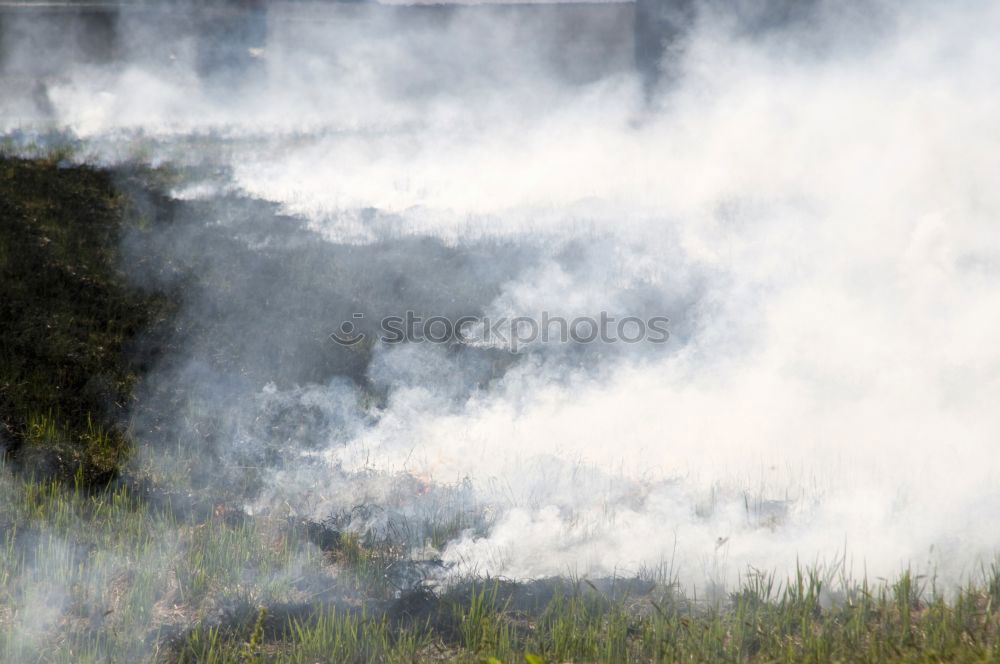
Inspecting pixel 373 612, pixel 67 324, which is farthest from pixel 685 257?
pixel 67 324

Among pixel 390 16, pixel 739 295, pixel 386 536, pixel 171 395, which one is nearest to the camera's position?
pixel 386 536

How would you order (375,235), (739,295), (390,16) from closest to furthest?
(739,295) → (375,235) → (390,16)

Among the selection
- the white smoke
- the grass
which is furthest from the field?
the white smoke

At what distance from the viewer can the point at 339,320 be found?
6957 millimetres

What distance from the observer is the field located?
365cm

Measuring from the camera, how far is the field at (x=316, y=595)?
3652mm

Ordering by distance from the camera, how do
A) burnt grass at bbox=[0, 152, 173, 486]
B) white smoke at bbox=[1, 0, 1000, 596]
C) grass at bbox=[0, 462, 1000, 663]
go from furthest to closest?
1. burnt grass at bbox=[0, 152, 173, 486]
2. white smoke at bbox=[1, 0, 1000, 596]
3. grass at bbox=[0, 462, 1000, 663]

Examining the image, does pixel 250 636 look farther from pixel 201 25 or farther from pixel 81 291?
pixel 201 25

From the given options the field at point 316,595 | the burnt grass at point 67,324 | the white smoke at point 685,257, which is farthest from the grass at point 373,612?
the burnt grass at point 67,324

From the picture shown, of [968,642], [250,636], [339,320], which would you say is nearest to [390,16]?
[339,320]

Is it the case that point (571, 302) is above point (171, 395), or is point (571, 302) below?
above

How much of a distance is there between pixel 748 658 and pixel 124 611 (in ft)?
8.85

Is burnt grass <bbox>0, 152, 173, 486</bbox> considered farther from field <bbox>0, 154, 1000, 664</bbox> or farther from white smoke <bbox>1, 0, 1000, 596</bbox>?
white smoke <bbox>1, 0, 1000, 596</bbox>

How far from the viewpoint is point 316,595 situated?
13.5 ft
